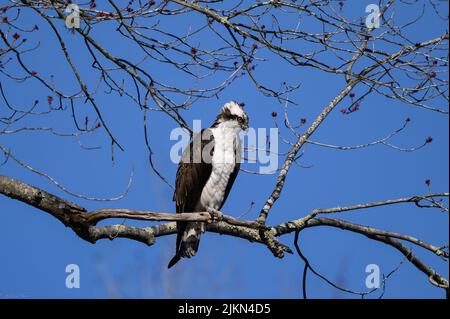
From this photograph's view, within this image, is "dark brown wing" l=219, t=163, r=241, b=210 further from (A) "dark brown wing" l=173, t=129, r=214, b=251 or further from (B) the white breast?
(A) "dark brown wing" l=173, t=129, r=214, b=251

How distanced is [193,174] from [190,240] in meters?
0.64

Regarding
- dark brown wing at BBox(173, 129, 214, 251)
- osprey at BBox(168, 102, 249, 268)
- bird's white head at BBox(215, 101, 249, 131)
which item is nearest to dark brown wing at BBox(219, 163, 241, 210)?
osprey at BBox(168, 102, 249, 268)

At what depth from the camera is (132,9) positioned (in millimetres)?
5883

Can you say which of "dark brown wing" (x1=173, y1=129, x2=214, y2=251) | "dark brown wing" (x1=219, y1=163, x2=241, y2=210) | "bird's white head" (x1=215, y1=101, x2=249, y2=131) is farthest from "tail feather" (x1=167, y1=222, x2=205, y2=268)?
"bird's white head" (x1=215, y1=101, x2=249, y2=131)

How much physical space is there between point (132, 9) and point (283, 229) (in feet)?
7.34

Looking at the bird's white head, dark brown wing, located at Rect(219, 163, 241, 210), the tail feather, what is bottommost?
the tail feather

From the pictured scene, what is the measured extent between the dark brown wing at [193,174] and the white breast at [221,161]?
0.05 meters

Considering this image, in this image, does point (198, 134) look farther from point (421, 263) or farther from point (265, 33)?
point (421, 263)

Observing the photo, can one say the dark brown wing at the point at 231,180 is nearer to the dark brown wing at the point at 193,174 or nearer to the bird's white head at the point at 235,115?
the dark brown wing at the point at 193,174

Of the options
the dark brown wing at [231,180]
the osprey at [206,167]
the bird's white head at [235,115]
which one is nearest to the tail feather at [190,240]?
the osprey at [206,167]

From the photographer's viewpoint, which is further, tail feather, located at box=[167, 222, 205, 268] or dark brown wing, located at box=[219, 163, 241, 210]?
dark brown wing, located at box=[219, 163, 241, 210]

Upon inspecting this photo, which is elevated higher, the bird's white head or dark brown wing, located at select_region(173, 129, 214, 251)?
the bird's white head

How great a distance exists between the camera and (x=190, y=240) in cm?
733

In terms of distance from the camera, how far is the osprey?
23.9 feet
